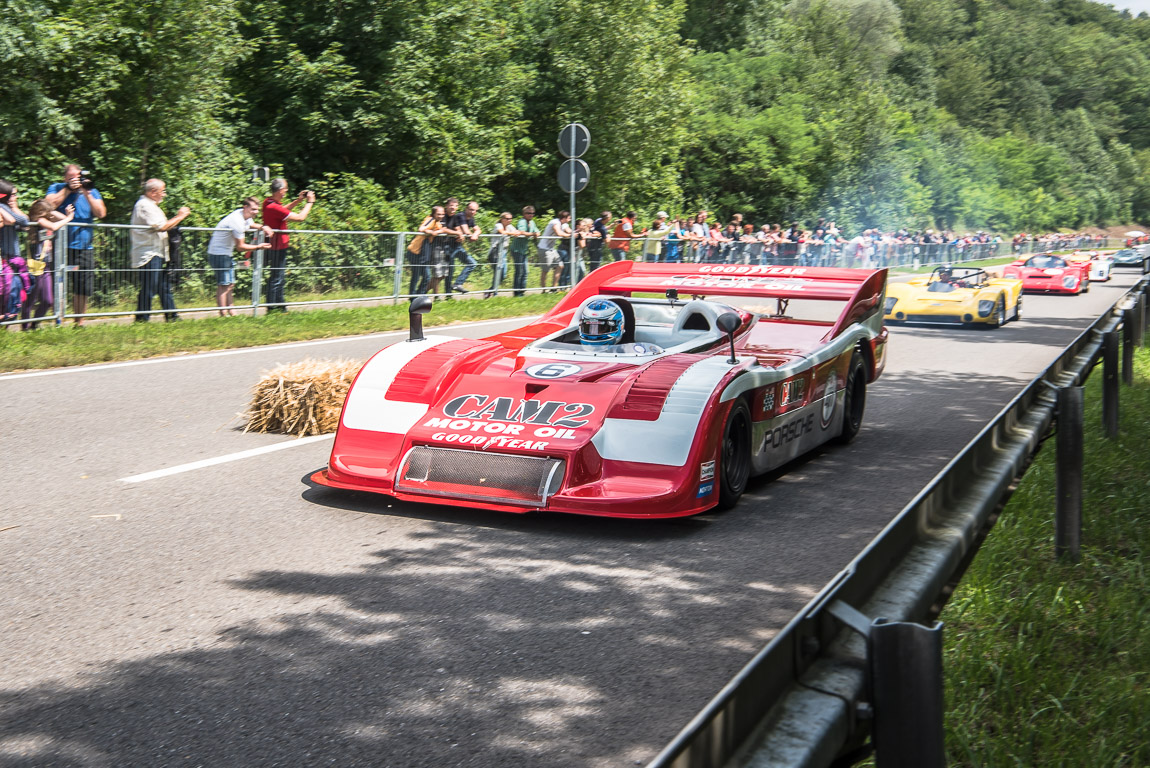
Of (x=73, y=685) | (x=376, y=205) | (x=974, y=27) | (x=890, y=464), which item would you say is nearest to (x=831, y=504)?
(x=890, y=464)

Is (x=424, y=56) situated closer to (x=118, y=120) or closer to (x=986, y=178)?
(x=118, y=120)

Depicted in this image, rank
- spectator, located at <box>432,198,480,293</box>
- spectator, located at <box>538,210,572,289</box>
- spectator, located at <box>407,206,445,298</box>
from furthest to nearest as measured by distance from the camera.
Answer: spectator, located at <box>538,210,572,289</box> < spectator, located at <box>432,198,480,293</box> < spectator, located at <box>407,206,445,298</box>

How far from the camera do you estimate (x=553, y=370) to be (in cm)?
697

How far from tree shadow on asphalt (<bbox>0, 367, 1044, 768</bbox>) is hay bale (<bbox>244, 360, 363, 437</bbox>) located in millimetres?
2260

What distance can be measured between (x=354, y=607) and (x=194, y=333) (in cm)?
980

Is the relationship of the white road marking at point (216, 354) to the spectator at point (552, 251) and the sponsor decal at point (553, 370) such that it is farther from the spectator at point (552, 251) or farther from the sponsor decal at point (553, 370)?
the sponsor decal at point (553, 370)

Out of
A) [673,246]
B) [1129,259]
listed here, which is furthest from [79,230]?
[1129,259]

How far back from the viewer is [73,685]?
3846 mm

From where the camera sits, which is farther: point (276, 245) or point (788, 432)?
point (276, 245)

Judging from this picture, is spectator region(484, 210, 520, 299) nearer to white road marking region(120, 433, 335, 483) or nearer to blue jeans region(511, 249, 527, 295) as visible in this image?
blue jeans region(511, 249, 527, 295)

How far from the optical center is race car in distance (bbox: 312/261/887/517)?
19.8ft

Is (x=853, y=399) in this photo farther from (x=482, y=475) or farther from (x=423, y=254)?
(x=423, y=254)

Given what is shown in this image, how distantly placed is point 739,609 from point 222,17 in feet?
60.2

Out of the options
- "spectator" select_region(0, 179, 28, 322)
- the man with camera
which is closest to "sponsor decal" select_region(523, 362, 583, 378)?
"spectator" select_region(0, 179, 28, 322)
